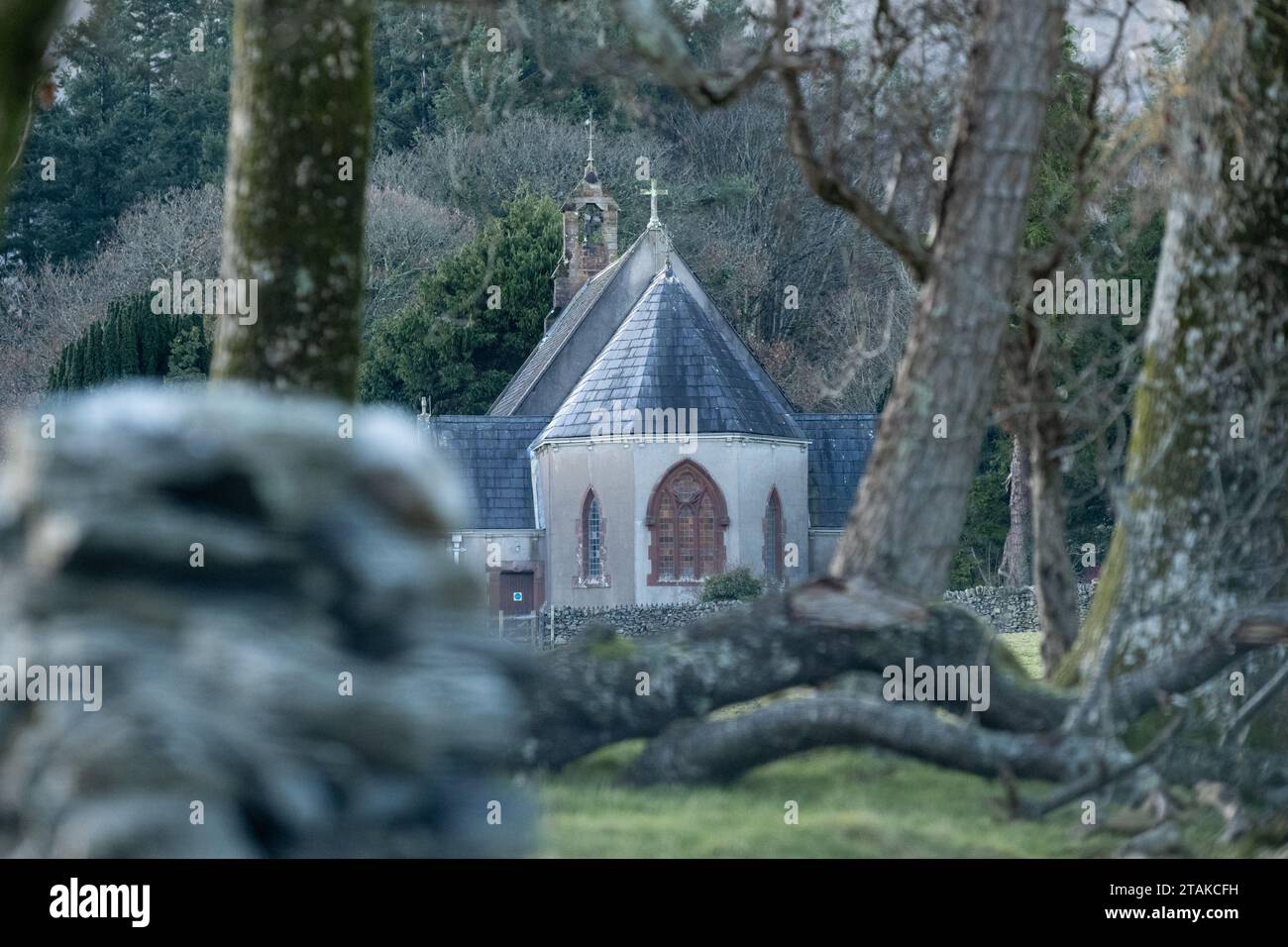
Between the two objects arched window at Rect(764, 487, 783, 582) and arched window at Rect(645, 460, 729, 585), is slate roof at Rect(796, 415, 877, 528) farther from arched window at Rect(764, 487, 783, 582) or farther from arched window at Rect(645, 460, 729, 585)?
arched window at Rect(645, 460, 729, 585)

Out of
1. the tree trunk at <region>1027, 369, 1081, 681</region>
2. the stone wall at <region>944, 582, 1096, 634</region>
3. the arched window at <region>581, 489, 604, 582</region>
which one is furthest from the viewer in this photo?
the arched window at <region>581, 489, 604, 582</region>

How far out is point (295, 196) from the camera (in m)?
8.60

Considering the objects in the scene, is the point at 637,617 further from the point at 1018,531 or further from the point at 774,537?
the point at 1018,531

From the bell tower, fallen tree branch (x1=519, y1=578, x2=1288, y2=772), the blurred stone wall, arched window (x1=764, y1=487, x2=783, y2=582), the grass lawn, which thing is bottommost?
arched window (x1=764, y1=487, x2=783, y2=582)

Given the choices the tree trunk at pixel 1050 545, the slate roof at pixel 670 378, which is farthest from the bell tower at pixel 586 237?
the tree trunk at pixel 1050 545

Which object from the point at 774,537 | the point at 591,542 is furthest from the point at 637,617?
the point at 774,537

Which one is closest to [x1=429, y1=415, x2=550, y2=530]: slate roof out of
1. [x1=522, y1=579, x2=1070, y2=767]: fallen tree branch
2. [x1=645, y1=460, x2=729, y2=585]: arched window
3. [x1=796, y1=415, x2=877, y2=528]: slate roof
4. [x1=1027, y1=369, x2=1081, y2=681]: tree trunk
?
[x1=645, y1=460, x2=729, y2=585]: arched window

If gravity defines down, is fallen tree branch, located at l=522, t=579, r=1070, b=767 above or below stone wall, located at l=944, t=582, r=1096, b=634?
above

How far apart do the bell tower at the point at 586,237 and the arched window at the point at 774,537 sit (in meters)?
12.4

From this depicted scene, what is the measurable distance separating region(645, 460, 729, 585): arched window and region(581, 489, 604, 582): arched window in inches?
62.6

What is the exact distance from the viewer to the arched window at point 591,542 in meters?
41.2

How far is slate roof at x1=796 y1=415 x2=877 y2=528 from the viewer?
141 ft

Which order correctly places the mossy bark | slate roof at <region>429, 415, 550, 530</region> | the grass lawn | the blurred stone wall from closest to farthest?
the blurred stone wall
the grass lawn
the mossy bark
slate roof at <region>429, 415, 550, 530</region>
